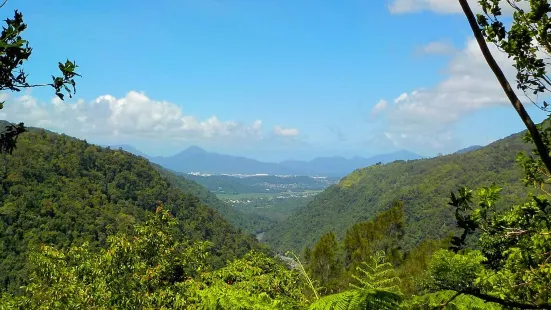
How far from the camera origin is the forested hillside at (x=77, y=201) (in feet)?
217

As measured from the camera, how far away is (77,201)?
8419cm

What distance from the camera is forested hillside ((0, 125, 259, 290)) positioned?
2608 inches

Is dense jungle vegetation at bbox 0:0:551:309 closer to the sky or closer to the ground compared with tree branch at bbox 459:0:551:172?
closer to the ground

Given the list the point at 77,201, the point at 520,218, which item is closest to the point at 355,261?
the point at 520,218

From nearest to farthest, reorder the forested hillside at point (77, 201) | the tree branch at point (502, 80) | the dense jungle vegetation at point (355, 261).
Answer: the tree branch at point (502, 80) < the dense jungle vegetation at point (355, 261) < the forested hillside at point (77, 201)

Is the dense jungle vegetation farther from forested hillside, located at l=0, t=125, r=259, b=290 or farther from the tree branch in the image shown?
forested hillside, located at l=0, t=125, r=259, b=290

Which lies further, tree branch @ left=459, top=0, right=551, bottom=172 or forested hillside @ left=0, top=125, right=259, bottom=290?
forested hillside @ left=0, top=125, right=259, bottom=290

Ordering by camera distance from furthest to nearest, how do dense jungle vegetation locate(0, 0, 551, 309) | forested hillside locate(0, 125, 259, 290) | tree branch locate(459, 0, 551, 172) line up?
forested hillside locate(0, 125, 259, 290)
dense jungle vegetation locate(0, 0, 551, 309)
tree branch locate(459, 0, 551, 172)

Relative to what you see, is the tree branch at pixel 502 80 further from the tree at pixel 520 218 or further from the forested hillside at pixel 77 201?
the forested hillside at pixel 77 201

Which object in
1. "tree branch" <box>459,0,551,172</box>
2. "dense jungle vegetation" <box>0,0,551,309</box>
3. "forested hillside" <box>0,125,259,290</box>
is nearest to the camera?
"tree branch" <box>459,0,551,172</box>

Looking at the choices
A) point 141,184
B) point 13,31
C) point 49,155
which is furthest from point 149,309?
point 141,184

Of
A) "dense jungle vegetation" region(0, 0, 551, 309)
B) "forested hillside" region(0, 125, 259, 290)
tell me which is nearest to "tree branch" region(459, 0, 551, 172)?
"dense jungle vegetation" region(0, 0, 551, 309)

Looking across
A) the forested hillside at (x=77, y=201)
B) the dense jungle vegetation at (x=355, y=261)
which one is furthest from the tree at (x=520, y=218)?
the forested hillside at (x=77, y=201)

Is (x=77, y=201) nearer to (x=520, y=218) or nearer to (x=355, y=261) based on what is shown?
(x=355, y=261)
